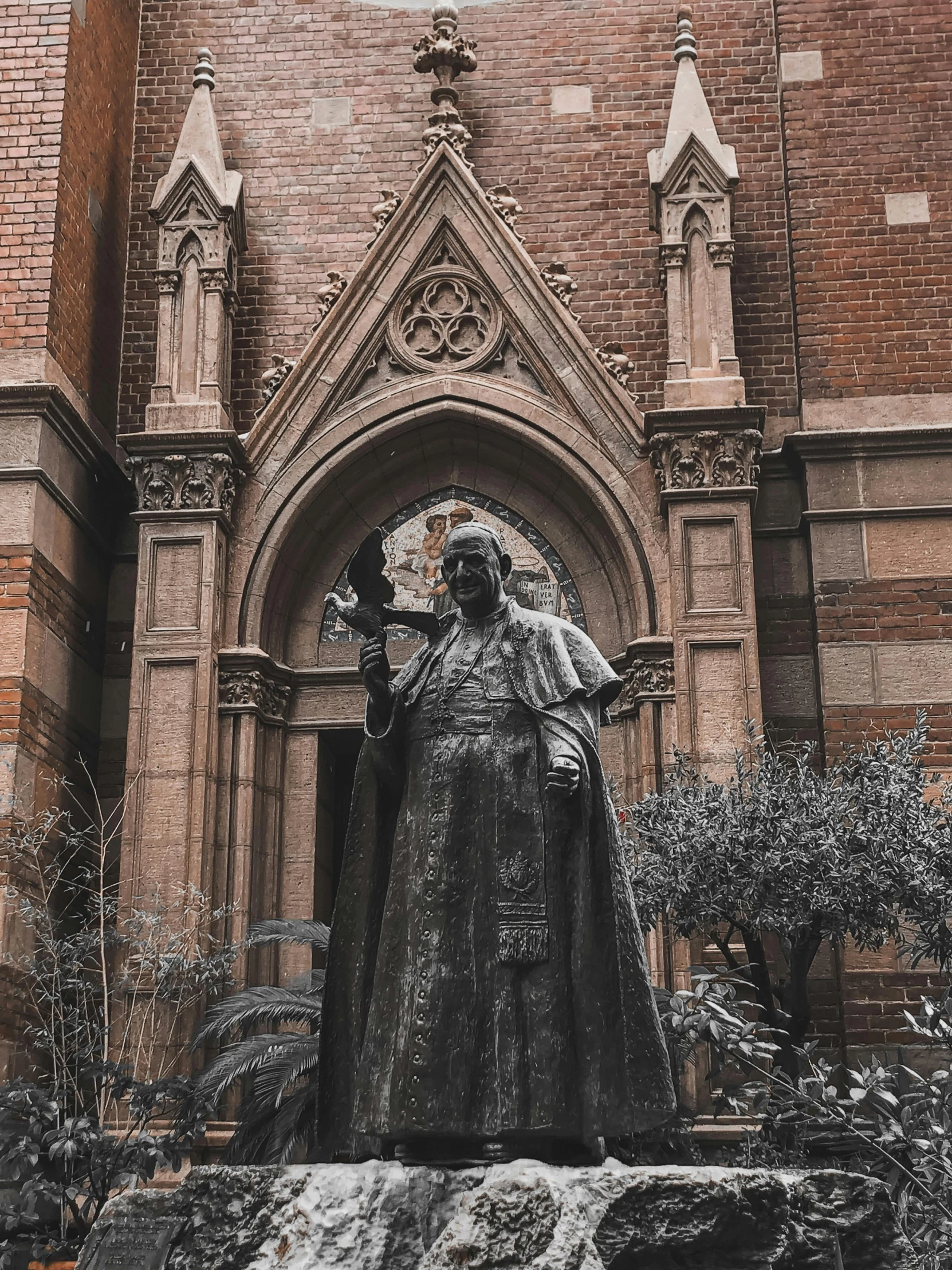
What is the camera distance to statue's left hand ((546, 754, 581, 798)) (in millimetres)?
5188

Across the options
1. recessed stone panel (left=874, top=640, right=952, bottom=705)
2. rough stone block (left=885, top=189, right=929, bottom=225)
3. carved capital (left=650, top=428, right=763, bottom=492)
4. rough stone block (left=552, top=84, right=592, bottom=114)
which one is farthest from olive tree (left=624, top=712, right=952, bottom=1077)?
rough stone block (left=552, top=84, right=592, bottom=114)

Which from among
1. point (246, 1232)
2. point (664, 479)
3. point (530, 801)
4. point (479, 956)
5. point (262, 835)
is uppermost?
point (664, 479)

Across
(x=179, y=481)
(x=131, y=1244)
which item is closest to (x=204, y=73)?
(x=179, y=481)

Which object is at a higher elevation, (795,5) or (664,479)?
(795,5)

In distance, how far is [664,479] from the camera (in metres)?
13.2

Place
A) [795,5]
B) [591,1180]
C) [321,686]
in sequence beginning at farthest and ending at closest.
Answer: [795,5] < [321,686] < [591,1180]

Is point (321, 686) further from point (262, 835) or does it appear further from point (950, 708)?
point (950, 708)

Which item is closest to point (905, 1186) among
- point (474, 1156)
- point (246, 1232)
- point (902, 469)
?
point (474, 1156)

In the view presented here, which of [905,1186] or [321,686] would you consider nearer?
[905,1186]

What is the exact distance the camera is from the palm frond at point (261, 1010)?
1089 cm

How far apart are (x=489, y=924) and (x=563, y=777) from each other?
0.54 m

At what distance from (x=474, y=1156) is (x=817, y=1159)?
19.6ft

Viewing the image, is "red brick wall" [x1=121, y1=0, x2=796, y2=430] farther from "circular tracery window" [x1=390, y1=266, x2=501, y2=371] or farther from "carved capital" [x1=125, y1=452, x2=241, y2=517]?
"carved capital" [x1=125, y1=452, x2=241, y2=517]

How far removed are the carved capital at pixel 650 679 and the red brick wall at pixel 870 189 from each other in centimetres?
286
